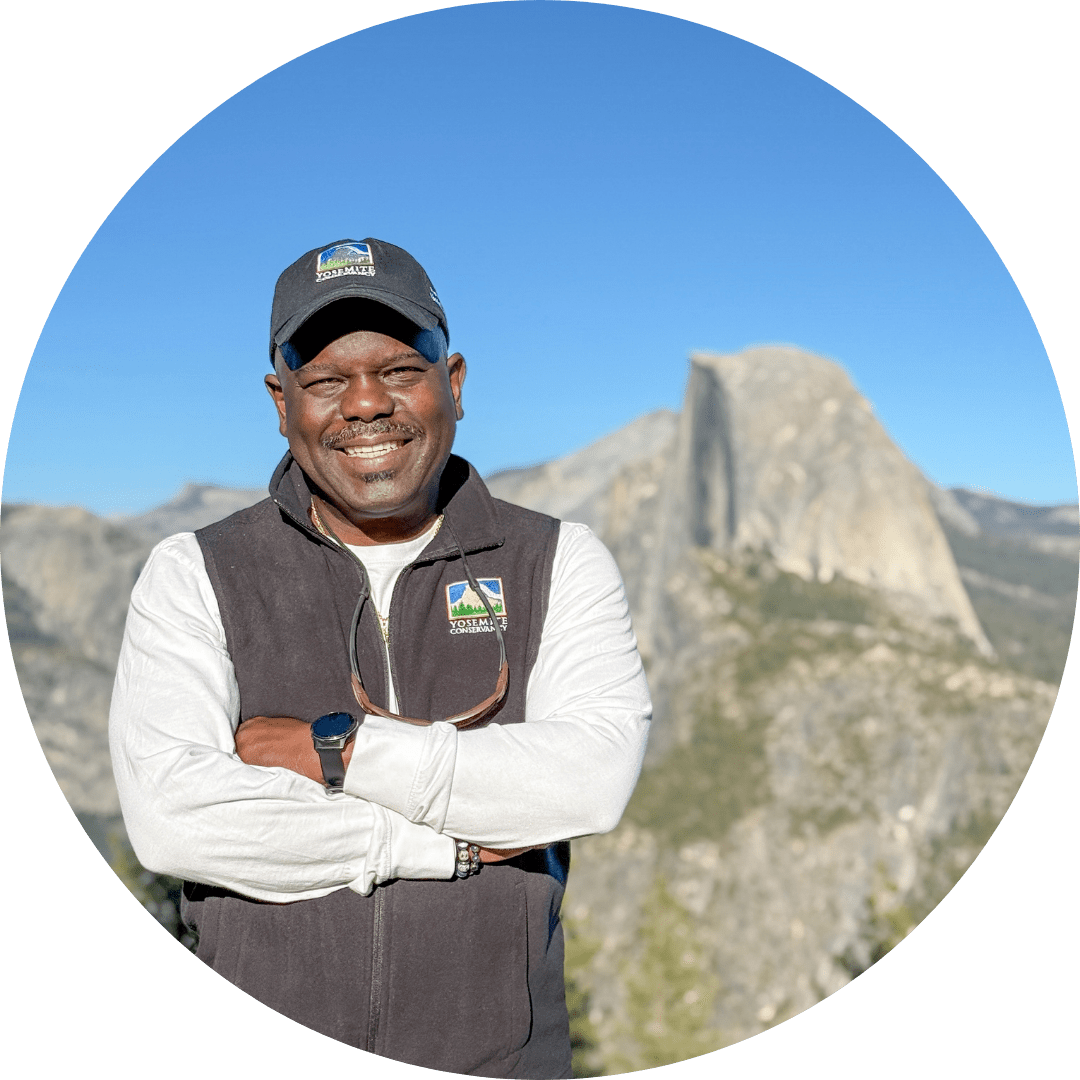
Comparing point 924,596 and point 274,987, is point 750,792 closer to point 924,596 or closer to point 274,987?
point 924,596

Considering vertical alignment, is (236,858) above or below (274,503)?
below

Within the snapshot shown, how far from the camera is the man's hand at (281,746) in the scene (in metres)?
2.78

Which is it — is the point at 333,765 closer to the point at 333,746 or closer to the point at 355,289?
the point at 333,746

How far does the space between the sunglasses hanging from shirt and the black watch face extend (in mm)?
184

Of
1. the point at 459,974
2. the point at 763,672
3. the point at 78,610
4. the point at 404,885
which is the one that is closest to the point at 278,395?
the point at 404,885

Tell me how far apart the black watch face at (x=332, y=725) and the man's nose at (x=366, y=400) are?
0.82m

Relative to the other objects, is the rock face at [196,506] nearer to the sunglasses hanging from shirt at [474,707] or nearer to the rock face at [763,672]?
the rock face at [763,672]

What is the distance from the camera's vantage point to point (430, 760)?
2.69 metres

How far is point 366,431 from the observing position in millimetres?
2980

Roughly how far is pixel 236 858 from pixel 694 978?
69.7 metres

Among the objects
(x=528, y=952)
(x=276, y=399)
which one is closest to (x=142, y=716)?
(x=276, y=399)

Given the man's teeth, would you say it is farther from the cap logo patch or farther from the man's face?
the cap logo patch

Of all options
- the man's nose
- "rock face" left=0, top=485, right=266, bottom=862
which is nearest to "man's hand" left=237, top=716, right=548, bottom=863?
the man's nose

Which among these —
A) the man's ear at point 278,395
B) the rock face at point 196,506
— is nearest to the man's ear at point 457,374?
the man's ear at point 278,395
